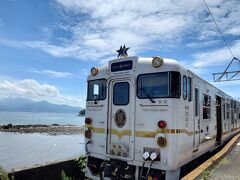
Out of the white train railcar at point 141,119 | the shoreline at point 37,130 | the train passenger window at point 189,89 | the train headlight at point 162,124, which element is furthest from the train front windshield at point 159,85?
the shoreline at point 37,130

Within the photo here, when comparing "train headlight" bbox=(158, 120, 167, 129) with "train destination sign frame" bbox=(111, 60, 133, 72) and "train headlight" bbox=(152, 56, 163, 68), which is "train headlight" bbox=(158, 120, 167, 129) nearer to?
"train headlight" bbox=(152, 56, 163, 68)

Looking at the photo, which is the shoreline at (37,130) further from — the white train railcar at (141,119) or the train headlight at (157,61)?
the train headlight at (157,61)

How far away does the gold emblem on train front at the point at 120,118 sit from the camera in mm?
7756

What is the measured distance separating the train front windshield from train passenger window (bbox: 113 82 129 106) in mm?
414

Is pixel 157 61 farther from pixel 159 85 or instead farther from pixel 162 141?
pixel 162 141

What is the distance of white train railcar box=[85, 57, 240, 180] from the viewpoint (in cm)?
696

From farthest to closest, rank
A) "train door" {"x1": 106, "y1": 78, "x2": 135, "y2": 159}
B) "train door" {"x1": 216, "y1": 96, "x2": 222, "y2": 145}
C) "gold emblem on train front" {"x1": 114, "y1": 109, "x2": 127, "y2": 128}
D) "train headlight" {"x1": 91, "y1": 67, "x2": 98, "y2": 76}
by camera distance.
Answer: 1. "train door" {"x1": 216, "y1": 96, "x2": 222, "y2": 145}
2. "train headlight" {"x1": 91, "y1": 67, "x2": 98, "y2": 76}
3. "gold emblem on train front" {"x1": 114, "y1": 109, "x2": 127, "y2": 128}
4. "train door" {"x1": 106, "y1": 78, "x2": 135, "y2": 159}

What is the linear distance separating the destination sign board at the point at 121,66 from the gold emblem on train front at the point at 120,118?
3.72 ft

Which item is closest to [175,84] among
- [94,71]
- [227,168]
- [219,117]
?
[94,71]

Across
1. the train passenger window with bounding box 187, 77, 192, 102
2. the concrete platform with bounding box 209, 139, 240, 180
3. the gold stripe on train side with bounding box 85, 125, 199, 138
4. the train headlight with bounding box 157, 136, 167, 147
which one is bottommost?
the concrete platform with bounding box 209, 139, 240, 180

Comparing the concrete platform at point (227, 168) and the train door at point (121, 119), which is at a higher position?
the train door at point (121, 119)

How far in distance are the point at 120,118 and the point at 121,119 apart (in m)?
0.05

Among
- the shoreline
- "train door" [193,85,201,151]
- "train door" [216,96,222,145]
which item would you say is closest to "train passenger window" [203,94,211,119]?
"train door" [193,85,201,151]

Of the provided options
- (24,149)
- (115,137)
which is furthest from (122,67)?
(24,149)
